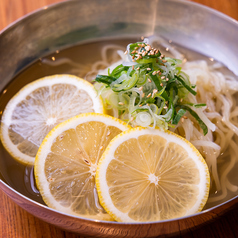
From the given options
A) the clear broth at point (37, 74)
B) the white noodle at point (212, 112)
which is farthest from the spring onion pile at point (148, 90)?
the clear broth at point (37, 74)

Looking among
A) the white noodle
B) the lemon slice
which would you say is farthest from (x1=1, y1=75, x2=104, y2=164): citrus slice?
the lemon slice

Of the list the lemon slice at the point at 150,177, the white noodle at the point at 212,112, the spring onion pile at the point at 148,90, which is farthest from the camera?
the white noodle at the point at 212,112

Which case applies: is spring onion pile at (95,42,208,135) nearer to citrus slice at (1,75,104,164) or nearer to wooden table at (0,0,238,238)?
citrus slice at (1,75,104,164)

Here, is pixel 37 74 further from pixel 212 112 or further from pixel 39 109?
pixel 212 112

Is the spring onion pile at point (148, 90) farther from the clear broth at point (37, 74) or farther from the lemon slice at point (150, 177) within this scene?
the clear broth at point (37, 74)

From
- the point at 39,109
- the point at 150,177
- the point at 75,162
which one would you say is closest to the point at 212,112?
the point at 150,177

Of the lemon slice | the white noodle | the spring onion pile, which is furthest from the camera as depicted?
the white noodle

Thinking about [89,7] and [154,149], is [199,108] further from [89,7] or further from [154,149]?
[89,7]
